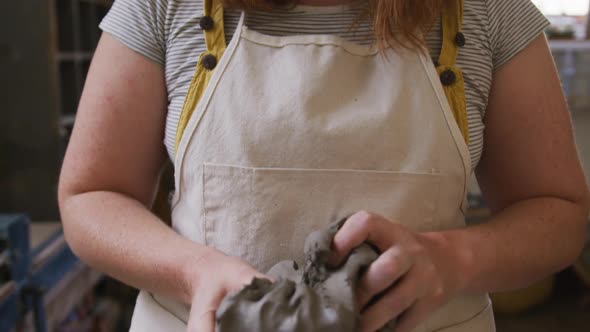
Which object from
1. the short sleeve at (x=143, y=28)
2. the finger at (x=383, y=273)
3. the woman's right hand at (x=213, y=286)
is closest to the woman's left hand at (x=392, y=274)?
the finger at (x=383, y=273)

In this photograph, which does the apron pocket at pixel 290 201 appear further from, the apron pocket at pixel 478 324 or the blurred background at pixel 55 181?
the blurred background at pixel 55 181

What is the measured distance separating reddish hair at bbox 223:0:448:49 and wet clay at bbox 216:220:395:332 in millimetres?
303

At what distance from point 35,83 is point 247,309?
198 cm

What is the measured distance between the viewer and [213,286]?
2.16 ft

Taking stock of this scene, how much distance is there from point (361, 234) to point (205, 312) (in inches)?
7.0

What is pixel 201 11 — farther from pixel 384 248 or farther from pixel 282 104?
pixel 384 248

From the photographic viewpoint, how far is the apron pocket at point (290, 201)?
790mm

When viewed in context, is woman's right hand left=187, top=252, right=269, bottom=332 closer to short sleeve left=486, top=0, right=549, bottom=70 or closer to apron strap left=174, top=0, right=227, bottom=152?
apron strap left=174, top=0, right=227, bottom=152

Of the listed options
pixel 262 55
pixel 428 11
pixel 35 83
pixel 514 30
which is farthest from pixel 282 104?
pixel 35 83

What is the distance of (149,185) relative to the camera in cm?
91

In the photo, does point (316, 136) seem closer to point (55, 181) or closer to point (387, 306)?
point (387, 306)

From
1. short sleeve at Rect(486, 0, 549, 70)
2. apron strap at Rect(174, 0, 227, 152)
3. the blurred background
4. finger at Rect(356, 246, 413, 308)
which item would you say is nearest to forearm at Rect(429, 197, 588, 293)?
finger at Rect(356, 246, 413, 308)

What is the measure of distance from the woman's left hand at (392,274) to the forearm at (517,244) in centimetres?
6

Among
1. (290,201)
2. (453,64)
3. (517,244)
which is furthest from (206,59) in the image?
(517,244)
